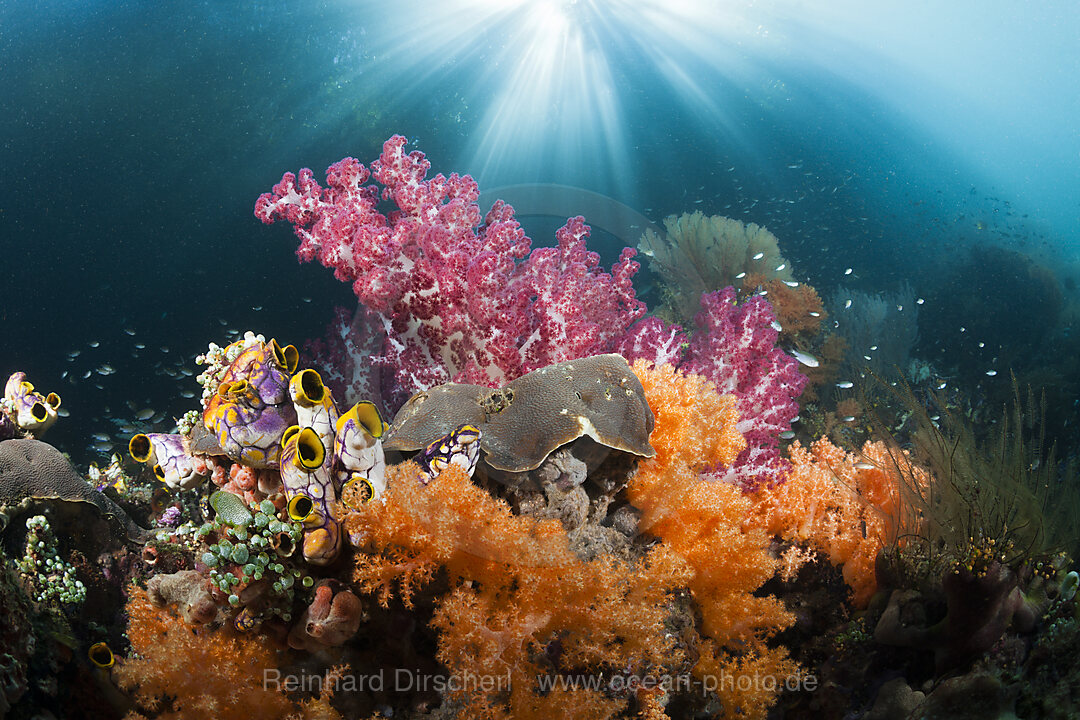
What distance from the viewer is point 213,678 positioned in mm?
1784

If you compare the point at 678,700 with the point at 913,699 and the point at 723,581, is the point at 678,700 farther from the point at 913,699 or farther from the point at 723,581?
the point at 913,699

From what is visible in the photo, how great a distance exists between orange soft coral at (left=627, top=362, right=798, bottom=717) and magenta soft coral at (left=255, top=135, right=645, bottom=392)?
86 cm

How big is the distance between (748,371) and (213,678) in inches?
127

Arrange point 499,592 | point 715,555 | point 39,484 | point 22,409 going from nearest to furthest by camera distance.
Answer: point 499,592
point 715,555
point 39,484
point 22,409

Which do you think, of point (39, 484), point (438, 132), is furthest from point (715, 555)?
point (438, 132)

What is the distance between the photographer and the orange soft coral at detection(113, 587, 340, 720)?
5.82 feet

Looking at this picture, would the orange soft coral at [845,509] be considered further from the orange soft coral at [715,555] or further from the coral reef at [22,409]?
the coral reef at [22,409]

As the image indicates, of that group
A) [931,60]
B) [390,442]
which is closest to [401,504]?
[390,442]

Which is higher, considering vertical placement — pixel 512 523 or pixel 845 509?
pixel 512 523

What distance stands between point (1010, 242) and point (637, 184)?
56.4 feet

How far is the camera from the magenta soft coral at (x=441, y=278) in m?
2.91

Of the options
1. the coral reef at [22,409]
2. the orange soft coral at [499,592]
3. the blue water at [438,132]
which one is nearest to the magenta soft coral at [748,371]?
the orange soft coral at [499,592]

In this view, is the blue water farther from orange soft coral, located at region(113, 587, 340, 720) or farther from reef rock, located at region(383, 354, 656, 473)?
reef rock, located at region(383, 354, 656, 473)

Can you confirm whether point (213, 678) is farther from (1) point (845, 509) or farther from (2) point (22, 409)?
(1) point (845, 509)
